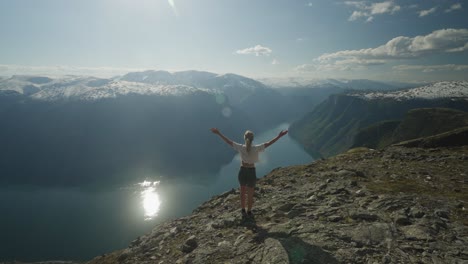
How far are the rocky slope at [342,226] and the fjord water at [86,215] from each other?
122062 mm

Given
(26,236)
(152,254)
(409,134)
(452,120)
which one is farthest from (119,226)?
(452,120)

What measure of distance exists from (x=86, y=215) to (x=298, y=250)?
172990 millimetres

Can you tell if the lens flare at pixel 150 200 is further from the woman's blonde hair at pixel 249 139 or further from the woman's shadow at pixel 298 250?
the woman's shadow at pixel 298 250

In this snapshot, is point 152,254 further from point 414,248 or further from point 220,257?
point 414,248

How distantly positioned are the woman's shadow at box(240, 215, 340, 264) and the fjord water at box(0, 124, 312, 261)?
126m

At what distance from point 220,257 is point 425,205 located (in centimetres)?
911

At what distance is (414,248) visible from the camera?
8.00m

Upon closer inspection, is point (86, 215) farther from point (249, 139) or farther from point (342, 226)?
point (342, 226)

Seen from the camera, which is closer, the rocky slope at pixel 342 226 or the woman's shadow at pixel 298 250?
the woman's shadow at pixel 298 250

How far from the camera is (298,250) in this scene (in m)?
8.82

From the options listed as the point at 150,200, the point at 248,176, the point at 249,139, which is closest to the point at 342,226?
the point at 248,176

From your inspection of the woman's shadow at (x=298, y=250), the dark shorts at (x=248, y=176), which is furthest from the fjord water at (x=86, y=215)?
the woman's shadow at (x=298, y=250)

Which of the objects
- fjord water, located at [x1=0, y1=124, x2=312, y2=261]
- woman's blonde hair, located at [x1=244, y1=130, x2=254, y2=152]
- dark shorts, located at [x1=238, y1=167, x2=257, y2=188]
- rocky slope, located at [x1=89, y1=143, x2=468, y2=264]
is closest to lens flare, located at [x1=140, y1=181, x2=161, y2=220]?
fjord water, located at [x1=0, y1=124, x2=312, y2=261]

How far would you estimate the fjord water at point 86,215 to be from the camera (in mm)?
120938
